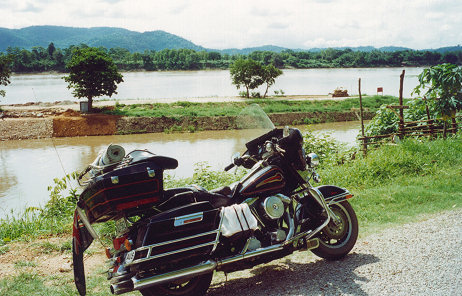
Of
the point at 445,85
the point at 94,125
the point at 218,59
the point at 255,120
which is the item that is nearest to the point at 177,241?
the point at 255,120

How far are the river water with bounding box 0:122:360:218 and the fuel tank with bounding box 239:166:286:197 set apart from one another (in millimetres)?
6783

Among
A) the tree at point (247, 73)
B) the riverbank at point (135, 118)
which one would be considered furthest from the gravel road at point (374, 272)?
the tree at point (247, 73)

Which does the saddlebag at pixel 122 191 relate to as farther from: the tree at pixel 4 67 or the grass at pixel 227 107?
the tree at pixel 4 67

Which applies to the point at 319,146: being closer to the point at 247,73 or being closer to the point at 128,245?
the point at 128,245

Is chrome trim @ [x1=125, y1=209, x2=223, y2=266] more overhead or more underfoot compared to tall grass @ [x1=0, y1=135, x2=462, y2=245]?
more overhead

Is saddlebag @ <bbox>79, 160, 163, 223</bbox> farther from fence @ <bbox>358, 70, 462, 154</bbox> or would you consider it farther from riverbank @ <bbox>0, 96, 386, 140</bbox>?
riverbank @ <bbox>0, 96, 386, 140</bbox>

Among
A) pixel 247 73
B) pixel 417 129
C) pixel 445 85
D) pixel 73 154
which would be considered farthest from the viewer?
pixel 247 73

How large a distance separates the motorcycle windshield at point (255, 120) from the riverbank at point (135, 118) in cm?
2229

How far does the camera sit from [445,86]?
1108cm

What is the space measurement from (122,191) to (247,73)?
34877mm

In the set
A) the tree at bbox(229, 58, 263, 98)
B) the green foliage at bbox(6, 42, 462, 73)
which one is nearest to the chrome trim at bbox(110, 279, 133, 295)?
the tree at bbox(229, 58, 263, 98)

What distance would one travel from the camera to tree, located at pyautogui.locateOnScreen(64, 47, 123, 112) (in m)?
27.3

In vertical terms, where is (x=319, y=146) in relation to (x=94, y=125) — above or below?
above

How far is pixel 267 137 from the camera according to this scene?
4.22m
